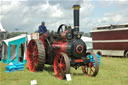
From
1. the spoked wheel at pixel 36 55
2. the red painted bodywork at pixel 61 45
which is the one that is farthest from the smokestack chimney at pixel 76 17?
the spoked wheel at pixel 36 55

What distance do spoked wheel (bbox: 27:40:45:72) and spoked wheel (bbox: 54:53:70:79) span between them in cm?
90

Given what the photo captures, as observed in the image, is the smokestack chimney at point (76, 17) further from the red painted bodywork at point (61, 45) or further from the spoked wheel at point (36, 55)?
the spoked wheel at point (36, 55)

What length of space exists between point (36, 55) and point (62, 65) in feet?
Result: 6.66

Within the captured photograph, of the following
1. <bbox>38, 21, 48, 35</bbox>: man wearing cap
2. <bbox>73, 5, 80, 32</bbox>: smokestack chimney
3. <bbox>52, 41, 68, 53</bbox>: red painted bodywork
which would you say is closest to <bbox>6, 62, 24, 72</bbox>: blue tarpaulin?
<bbox>38, 21, 48, 35</bbox>: man wearing cap

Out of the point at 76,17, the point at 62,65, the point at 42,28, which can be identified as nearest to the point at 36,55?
the point at 42,28

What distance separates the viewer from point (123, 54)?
1681cm

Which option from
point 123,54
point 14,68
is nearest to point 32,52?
point 14,68

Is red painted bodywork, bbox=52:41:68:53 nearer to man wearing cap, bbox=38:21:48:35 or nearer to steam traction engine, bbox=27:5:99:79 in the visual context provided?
steam traction engine, bbox=27:5:99:79

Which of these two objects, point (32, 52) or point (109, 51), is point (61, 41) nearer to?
point (32, 52)

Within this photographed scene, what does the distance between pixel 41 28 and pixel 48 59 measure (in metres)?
2.04

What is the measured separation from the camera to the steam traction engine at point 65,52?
7.29 metres

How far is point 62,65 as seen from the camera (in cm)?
709

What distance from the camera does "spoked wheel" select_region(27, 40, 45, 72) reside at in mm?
8211

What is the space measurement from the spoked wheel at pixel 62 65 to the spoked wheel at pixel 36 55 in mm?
899
